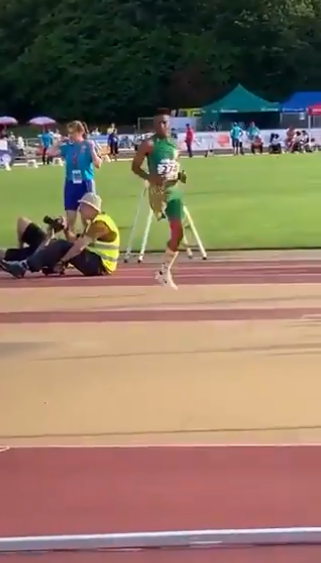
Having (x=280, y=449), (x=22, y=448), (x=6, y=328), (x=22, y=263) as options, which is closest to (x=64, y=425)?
(x=22, y=448)

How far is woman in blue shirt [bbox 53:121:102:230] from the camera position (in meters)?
16.4

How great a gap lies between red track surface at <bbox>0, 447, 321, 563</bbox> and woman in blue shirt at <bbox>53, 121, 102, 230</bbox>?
974cm

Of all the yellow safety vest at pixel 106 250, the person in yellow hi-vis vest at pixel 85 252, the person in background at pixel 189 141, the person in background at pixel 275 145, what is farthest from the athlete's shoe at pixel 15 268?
the person in background at pixel 275 145

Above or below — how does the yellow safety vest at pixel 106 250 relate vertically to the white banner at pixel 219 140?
above

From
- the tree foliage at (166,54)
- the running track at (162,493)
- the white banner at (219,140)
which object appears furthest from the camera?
the tree foliage at (166,54)

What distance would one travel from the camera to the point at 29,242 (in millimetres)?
14938

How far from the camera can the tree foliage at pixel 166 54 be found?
8069 cm

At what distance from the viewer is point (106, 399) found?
818cm

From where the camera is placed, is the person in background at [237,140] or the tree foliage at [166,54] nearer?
the person in background at [237,140]

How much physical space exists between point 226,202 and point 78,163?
9.70m

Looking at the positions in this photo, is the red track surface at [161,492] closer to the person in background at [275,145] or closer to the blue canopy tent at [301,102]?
the person in background at [275,145]

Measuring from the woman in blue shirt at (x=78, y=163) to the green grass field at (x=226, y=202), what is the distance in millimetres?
1903

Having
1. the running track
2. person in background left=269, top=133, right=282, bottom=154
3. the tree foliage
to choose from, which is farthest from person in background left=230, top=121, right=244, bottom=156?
the running track

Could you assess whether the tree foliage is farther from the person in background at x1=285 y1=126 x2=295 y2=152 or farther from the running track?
the running track
